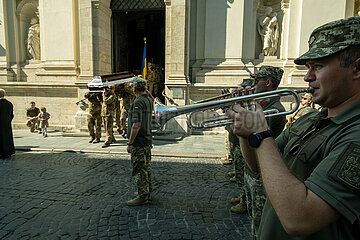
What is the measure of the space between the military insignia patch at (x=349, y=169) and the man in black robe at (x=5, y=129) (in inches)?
299

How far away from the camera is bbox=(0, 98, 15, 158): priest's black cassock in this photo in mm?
6290

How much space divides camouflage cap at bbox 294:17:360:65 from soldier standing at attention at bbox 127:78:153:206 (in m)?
2.95

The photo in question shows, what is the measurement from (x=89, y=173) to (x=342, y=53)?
5255mm

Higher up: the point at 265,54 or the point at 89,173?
the point at 265,54

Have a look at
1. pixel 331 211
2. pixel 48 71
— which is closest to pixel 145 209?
pixel 331 211

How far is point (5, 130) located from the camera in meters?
6.47

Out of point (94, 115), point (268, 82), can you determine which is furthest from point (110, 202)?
point (94, 115)

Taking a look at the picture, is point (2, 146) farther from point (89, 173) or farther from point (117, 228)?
point (117, 228)

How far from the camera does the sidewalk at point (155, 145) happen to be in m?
6.95

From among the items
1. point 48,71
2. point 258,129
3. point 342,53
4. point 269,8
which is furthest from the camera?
point 48,71

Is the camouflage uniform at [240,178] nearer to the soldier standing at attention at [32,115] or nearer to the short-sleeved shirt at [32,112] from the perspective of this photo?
the soldier standing at attention at [32,115]

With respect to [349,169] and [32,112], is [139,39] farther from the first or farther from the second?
[349,169]

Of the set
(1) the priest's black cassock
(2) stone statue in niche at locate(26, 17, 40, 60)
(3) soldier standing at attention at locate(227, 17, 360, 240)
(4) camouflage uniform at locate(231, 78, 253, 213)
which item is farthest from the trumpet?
(2) stone statue in niche at locate(26, 17, 40, 60)

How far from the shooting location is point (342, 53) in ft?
3.23
